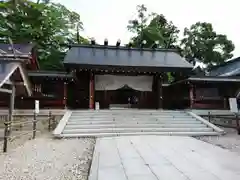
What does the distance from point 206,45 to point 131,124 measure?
19.8 m

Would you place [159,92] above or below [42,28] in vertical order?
below

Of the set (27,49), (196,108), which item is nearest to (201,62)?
(196,108)

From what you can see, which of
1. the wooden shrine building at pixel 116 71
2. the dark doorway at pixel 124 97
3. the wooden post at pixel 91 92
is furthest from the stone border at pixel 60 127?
the dark doorway at pixel 124 97

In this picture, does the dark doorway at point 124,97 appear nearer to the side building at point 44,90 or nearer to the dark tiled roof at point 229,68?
the side building at point 44,90

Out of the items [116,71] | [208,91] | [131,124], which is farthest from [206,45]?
[131,124]

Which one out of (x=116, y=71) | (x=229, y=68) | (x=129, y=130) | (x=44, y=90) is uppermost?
(x=229, y=68)

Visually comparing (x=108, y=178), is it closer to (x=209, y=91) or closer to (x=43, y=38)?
(x=209, y=91)

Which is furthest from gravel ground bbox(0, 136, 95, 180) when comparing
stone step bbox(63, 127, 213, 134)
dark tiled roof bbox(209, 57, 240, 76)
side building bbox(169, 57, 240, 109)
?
dark tiled roof bbox(209, 57, 240, 76)

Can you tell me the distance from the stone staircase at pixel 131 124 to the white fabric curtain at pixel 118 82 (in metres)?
3.33

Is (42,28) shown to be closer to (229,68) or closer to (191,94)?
(191,94)

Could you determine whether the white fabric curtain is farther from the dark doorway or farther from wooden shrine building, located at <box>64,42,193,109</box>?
the dark doorway

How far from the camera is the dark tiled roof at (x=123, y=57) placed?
531 inches

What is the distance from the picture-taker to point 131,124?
9797mm

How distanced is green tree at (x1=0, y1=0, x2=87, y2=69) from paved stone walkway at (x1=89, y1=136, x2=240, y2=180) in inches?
590
